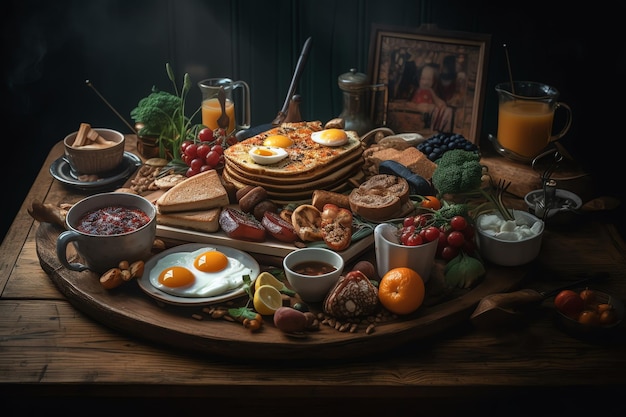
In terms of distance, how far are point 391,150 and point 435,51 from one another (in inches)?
26.7

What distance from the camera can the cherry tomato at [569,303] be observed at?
262cm

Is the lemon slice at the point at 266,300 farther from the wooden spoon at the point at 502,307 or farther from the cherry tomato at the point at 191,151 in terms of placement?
the cherry tomato at the point at 191,151

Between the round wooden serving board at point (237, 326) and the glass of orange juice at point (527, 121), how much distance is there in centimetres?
115

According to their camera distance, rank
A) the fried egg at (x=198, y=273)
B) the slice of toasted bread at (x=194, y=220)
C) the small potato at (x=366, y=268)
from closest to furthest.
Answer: the fried egg at (x=198, y=273) → the small potato at (x=366, y=268) → the slice of toasted bread at (x=194, y=220)

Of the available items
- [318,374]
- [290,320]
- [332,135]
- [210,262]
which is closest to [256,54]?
[332,135]

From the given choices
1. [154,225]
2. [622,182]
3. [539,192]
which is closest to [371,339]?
[154,225]

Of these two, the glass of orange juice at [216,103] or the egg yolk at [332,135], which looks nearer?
the egg yolk at [332,135]

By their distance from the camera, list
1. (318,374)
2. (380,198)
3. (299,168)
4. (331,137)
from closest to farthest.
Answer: (318,374) < (380,198) < (299,168) < (331,137)

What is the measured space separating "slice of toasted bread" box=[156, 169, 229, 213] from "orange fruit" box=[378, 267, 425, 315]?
94 centimetres

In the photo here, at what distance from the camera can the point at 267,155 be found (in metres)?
3.41

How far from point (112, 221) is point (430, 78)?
2.04 m

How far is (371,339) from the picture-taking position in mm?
2488

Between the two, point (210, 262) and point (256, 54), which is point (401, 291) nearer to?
point (210, 262)

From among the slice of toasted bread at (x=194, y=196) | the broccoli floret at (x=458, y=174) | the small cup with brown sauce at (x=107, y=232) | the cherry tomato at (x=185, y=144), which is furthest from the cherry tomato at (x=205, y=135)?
the broccoli floret at (x=458, y=174)
